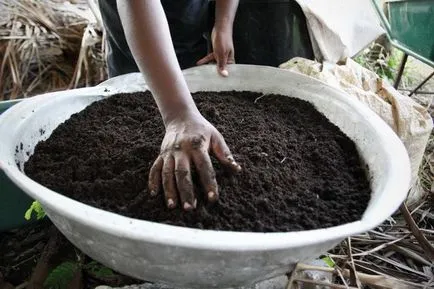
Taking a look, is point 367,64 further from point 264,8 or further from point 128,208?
point 128,208

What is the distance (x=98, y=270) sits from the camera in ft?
4.51

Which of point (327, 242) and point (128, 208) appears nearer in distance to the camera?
point (327, 242)

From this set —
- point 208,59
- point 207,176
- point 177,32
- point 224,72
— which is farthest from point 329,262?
point 177,32

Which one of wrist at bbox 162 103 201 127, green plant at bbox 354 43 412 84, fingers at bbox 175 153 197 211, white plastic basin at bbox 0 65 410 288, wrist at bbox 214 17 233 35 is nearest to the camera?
white plastic basin at bbox 0 65 410 288

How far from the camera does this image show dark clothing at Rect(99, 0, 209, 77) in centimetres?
152

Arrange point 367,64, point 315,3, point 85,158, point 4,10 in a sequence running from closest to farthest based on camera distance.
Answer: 1. point 85,158
2. point 315,3
3. point 4,10
4. point 367,64

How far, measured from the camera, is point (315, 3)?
59.6 inches

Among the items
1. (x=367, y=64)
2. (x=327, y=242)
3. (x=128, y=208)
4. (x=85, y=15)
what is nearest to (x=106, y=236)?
(x=128, y=208)

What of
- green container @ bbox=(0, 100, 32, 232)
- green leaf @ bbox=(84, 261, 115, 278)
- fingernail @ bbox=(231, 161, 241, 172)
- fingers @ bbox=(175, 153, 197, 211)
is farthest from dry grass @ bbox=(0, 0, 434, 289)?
fingers @ bbox=(175, 153, 197, 211)

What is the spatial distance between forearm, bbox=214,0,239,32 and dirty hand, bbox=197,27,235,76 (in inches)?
0.7

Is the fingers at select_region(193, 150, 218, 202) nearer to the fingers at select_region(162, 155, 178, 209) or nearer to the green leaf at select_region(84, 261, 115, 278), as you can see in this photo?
the fingers at select_region(162, 155, 178, 209)

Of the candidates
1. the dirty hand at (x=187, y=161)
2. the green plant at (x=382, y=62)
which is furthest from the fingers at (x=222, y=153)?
the green plant at (x=382, y=62)

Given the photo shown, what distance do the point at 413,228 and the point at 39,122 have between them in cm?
107

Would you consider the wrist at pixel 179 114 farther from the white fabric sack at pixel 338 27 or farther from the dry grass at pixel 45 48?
the dry grass at pixel 45 48
